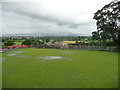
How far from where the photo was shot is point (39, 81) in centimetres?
249

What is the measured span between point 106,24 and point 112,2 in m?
1.98

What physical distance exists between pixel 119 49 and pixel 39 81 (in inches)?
327

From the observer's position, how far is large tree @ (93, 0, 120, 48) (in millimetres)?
8153

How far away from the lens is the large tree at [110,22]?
8153 millimetres

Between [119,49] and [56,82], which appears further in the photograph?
[119,49]

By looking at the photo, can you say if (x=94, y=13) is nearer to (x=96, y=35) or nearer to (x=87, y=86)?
(x=96, y=35)

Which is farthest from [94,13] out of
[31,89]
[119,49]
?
[31,89]

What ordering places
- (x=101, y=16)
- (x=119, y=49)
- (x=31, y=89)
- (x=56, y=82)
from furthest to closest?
(x=101, y=16), (x=119, y=49), (x=56, y=82), (x=31, y=89)

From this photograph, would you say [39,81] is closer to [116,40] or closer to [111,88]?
[111,88]

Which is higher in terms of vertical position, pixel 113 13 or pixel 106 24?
pixel 113 13

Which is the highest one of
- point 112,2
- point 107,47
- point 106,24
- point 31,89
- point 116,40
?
point 112,2

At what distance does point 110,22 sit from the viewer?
866cm

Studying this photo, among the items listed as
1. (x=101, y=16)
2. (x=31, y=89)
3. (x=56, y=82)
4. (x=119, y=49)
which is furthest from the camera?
(x=101, y=16)

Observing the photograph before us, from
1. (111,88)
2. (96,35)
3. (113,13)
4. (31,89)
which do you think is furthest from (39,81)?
(113,13)
